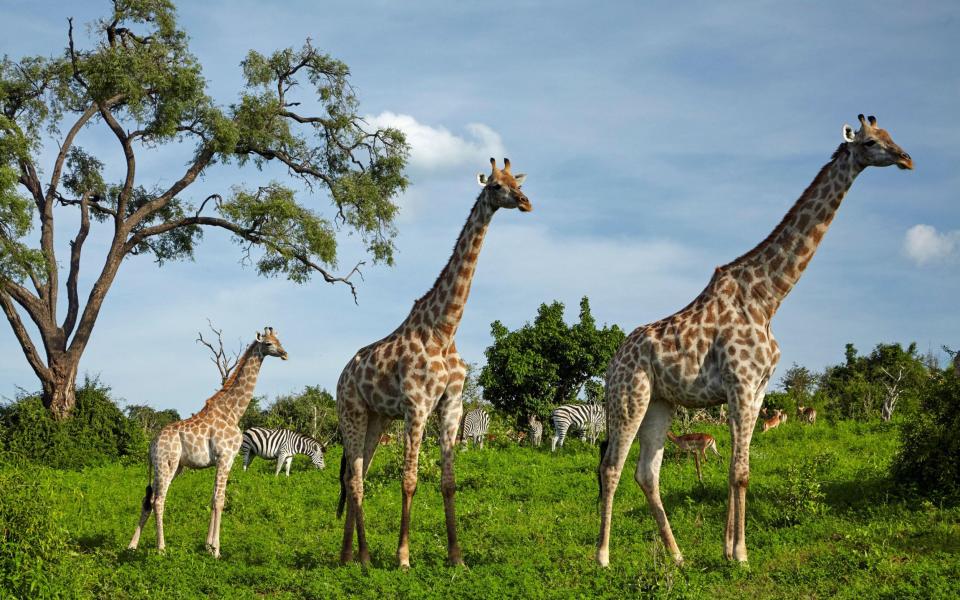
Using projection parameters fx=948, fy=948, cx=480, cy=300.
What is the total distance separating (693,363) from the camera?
10250 millimetres

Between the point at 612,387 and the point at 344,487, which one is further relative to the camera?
the point at 344,487

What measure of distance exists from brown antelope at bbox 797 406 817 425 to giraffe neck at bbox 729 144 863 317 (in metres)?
14.3

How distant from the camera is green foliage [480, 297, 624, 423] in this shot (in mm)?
28234

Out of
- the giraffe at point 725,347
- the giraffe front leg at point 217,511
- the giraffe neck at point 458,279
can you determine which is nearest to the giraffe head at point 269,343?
the giraffe front leg at point 217,511

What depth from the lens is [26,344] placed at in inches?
1059

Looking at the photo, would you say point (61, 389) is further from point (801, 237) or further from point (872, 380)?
point (872, 380)

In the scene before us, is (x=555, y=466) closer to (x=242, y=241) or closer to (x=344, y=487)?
(x=344, y=487)

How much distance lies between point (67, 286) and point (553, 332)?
1446 cm

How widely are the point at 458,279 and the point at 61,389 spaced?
64.2 ft

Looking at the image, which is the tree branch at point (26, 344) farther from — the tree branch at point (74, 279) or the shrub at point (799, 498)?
the shrub at point (799, 498)

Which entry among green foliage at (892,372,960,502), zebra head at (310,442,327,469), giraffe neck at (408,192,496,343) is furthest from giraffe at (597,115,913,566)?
zebra head at (310,442,327,469)

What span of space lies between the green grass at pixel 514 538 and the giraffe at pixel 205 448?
54 centimetres

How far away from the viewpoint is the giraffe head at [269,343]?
48.6 feet

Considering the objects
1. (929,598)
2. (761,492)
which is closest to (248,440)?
(761,492)
